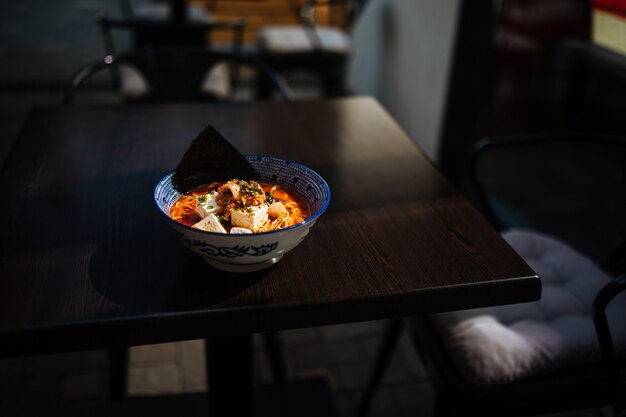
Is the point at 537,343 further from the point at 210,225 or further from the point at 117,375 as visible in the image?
the point at 117,375

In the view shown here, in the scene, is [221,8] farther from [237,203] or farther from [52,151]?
[237,203]

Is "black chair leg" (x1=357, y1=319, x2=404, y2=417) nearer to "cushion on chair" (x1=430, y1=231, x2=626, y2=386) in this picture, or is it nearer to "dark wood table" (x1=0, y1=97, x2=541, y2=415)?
"cushion on chair" (x1=430, y1=231, x2=626, y2=386)

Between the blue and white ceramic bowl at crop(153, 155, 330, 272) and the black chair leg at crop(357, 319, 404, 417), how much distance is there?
684 millimetres

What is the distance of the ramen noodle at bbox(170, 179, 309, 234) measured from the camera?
2.95ft

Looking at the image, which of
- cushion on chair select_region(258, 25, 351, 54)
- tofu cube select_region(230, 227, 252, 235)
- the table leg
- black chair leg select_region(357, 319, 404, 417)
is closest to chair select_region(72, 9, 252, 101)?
cushion on chair select_region(258, 25, 351, 54)

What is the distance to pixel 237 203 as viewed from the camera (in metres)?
0.96

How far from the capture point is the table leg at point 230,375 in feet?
3.84

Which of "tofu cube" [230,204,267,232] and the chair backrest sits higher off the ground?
"tofu cube" [230,204,267,232]

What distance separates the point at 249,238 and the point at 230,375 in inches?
17.9

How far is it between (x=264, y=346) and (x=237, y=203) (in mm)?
1172

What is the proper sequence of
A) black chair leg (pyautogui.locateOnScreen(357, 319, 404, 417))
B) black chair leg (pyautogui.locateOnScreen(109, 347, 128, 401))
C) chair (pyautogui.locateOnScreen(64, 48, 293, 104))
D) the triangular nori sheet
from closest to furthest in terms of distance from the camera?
the triangular nori sheet < black chair leg (pyautogui.locateOnScreen(357, 319, 404, 417)) < black chair leg (pyautogui.locateOnScreen(109, 347, 128, 401)) < chair (pyautogui.locateOnScreen(64, 48, 293, 104))

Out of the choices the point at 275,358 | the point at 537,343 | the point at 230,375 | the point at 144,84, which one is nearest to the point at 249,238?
the point at 230,375

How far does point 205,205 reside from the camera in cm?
96

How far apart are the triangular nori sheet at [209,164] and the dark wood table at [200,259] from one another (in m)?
0.10
